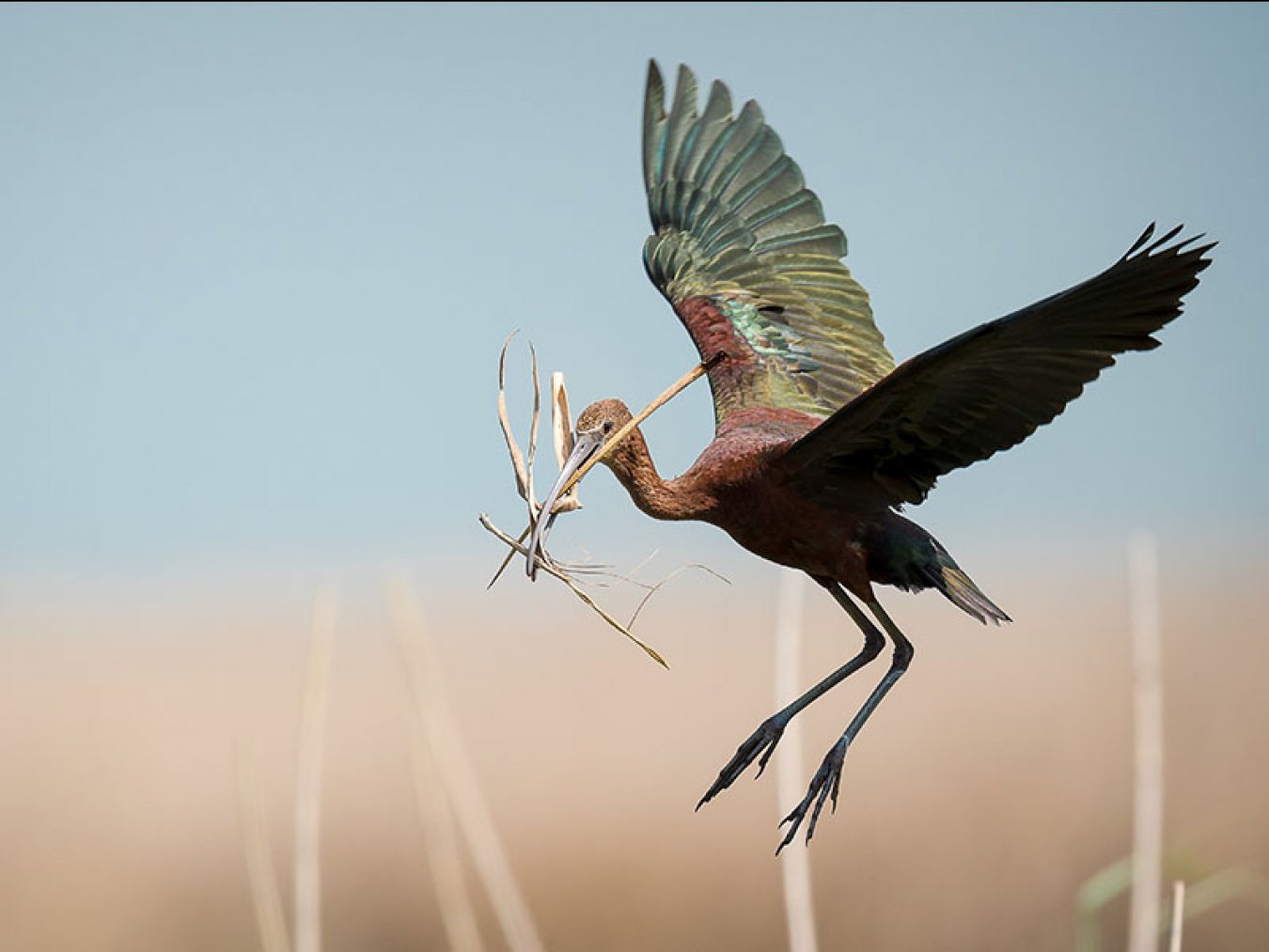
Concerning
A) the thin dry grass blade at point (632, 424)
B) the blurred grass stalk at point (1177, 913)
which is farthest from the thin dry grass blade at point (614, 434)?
the blurred grass stalk at point (1177, 913)

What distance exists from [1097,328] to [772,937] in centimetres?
919

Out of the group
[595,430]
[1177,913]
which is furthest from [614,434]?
[1177,913]

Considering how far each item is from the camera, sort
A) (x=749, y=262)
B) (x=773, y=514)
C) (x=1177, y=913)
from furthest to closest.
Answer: (x=749, y=262), (x=773, y=514), (x=1177, y=913)

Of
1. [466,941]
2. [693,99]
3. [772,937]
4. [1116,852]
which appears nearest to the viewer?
[466,941]

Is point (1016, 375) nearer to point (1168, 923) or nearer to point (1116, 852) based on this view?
point (1168, 923)

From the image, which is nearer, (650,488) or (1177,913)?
(1177,913)

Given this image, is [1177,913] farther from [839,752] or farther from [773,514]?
[773,514]

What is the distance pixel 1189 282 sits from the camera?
368 centimetres

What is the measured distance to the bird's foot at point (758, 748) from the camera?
4.09m

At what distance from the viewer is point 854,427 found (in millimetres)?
4070

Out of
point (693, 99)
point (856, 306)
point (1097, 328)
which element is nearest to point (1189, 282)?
point (1097, 328)

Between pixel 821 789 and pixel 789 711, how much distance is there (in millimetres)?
313

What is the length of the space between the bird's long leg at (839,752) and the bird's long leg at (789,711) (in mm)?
84

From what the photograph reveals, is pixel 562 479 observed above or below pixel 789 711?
above
